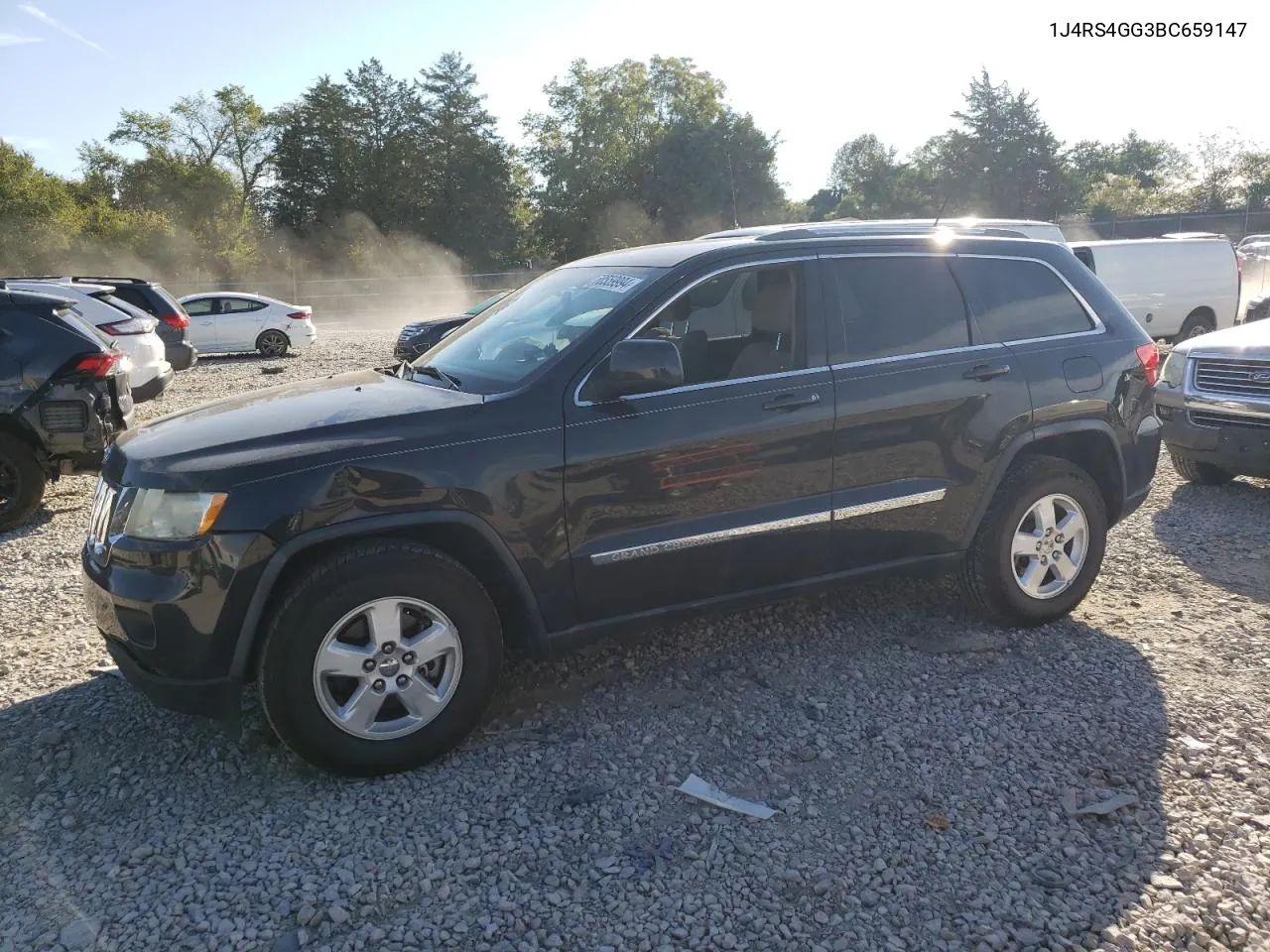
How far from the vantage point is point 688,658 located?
14.2 feet

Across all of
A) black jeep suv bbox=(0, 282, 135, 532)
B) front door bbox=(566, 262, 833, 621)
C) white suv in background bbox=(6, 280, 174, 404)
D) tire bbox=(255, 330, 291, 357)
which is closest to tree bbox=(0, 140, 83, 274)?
tire bbox=(255, 330, 291, 357)

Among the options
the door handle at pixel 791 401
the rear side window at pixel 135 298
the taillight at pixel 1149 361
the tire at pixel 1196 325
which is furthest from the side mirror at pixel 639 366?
the tire at pixel 1196 325

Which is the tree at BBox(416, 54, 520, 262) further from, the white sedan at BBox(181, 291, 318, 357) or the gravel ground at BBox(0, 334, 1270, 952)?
the gravel ground at BBox(0, 334, 1270, 952)

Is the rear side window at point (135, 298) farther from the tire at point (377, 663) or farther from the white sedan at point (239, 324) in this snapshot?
the tire at point (377, 663)

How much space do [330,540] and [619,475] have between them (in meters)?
1.05

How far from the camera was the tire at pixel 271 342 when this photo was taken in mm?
21141

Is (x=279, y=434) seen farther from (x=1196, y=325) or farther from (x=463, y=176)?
(x=463, y=176)

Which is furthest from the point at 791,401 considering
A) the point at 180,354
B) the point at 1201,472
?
the point at 180,354

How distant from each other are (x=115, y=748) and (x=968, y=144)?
2508 inches

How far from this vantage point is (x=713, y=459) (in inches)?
146

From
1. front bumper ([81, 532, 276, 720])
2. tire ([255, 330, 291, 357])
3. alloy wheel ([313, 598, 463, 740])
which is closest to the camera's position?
front bumper ([81, 532, 276, 720])

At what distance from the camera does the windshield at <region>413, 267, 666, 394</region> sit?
12.3ft

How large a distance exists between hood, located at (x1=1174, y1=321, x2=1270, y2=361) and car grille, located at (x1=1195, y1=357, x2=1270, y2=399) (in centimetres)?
6

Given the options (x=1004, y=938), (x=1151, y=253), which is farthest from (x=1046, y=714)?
(x=1151, y=253)
